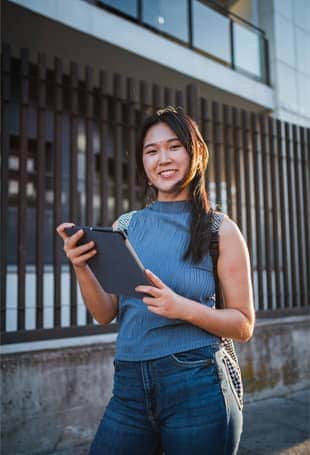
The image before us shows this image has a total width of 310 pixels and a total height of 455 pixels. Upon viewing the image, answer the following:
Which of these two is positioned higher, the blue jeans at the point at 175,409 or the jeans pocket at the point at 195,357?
the jeans pocket at the point at 195,357

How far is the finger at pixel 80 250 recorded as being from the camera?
1329mm

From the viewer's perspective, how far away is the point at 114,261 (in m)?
1.29

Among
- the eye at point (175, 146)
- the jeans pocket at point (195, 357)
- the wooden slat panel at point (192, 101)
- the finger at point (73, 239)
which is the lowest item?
the jeans pocket at point (195, 357)

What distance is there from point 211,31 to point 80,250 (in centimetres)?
807

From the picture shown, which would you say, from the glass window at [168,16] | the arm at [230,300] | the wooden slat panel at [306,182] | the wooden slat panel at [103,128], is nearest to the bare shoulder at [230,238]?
the arm at [230,300]

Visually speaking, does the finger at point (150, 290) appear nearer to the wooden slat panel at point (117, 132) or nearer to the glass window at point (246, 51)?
the wooden slat panel at point (117, 132)

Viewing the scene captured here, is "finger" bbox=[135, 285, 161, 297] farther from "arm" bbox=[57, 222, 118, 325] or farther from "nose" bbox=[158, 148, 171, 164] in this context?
"nose" bbox=[158, 148, 171, 164]

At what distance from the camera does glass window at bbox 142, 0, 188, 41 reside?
7305mm

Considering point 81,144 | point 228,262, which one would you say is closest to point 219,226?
point 228,262

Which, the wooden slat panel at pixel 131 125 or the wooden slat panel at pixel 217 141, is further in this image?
the wooden slat panel at pixel 217 141

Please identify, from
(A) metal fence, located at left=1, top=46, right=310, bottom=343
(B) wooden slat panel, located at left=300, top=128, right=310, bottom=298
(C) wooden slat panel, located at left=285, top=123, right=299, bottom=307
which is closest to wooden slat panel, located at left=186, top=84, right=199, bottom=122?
(A) metal fence, located at left=1, top=46, right=310, bottom=343

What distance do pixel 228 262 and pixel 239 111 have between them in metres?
3.60

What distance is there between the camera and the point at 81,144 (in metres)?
7.14

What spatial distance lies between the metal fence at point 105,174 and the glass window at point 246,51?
3.94 metres
